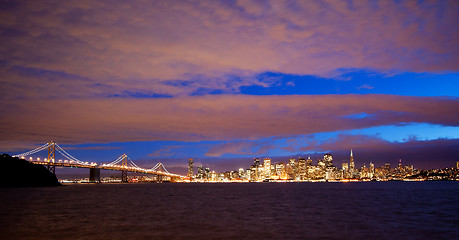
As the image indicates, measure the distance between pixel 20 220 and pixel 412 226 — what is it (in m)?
37.4

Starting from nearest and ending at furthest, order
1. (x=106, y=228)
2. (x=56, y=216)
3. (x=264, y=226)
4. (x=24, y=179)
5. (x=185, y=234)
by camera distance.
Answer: (x=185, y=234), (x=106, y=228), (x=264, y=226), (x=56, y=216), (x=24, y=179)

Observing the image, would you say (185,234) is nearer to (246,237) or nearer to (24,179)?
(246,237)

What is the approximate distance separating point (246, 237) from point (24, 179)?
11080 centimetres

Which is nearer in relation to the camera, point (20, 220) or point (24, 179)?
point (20, 220)

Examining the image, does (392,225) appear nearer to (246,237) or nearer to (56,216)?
(246,237)

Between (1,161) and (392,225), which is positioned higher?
(1,161)

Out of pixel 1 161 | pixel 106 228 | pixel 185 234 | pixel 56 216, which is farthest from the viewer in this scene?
pixel 1 161

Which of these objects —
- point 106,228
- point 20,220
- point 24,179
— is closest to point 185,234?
point 106,228

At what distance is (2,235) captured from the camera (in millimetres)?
27141

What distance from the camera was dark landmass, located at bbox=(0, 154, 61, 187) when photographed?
108588mm

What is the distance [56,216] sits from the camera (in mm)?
39375

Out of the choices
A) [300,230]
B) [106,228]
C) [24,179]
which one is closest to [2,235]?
[106,228]

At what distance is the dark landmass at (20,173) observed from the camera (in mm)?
108588

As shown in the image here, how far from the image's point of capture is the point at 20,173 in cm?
11544
